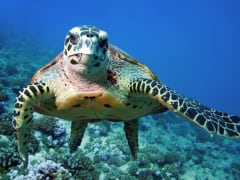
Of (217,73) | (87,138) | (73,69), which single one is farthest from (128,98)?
(217,73)

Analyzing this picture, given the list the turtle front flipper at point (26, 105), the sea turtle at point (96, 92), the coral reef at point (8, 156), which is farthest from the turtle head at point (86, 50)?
the coral reef at point (8, 156)

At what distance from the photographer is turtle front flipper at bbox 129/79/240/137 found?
337 cm

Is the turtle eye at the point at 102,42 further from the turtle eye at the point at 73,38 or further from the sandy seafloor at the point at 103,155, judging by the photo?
the sandy seafloor at the point at 103,155

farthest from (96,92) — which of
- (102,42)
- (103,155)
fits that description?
(103,155)

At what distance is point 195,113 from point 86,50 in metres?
1.65

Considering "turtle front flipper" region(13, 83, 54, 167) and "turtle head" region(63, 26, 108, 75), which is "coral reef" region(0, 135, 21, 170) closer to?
"turtle front flipper" region(13, 83, 54, 167)

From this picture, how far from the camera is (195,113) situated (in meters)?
3.52

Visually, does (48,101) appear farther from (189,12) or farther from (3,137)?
(189,12)

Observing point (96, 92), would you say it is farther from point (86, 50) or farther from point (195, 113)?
point (195, 113)

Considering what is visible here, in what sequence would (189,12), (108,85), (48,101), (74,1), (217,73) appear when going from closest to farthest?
(108,85)
(48,101)
(74,1)
(189,12)
(217,73)

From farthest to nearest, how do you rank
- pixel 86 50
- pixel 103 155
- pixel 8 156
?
pixel 103 155, pixel 8 156, pixel 86 50

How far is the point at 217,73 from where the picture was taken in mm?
173875

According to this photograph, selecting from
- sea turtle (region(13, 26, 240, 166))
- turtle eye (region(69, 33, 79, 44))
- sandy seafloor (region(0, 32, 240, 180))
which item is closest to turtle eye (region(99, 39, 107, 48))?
sea turtle (region(13, 26, 240, 166))

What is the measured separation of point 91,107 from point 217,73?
181937 mm
